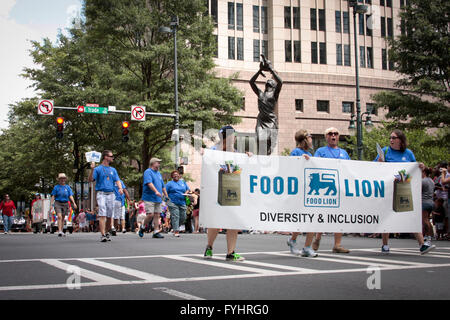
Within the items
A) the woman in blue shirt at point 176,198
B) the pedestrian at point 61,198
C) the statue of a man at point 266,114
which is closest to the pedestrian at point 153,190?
the woman in blue shirt at point 176,198

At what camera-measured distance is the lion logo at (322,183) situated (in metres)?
8.95

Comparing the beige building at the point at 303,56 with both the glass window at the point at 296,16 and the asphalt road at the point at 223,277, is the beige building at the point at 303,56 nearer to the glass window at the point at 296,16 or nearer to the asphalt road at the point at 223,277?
the glass window at the point at 296,16

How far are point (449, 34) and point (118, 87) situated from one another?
59.9 ft

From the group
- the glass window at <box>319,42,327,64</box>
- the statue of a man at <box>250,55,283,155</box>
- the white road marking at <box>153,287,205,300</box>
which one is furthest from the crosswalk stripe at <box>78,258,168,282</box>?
the glass window at <box>319,42,327,64</box>

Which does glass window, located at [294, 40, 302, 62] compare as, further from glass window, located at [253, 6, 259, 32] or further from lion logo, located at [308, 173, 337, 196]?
lion logo, located at [308, 173, 337, 196]

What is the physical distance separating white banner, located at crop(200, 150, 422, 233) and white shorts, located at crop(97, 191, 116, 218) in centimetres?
571

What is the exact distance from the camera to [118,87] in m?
32.7

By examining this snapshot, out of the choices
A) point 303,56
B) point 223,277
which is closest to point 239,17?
point 303,56

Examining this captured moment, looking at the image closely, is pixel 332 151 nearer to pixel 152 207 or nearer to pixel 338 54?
pixel 152 207

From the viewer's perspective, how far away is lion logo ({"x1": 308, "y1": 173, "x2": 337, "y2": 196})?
8.95m

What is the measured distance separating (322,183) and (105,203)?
6.27m

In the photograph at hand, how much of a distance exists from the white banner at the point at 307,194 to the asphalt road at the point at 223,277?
1.94ft
